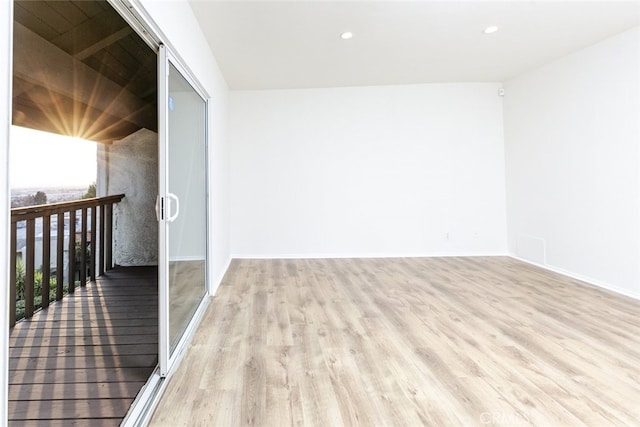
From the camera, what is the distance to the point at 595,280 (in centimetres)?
338

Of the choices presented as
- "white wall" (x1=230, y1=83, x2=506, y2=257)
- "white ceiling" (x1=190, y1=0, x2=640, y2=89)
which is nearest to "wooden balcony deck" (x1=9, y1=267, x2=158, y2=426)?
"white wall" (x1=230, y1=83, x2=506, y2=257)

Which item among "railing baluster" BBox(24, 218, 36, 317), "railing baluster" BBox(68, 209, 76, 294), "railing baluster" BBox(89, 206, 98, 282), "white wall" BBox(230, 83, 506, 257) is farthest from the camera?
"white wall" BBox(230, 83, 506, 257)

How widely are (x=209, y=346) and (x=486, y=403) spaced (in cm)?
163

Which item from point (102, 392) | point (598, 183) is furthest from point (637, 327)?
point (102, 392)

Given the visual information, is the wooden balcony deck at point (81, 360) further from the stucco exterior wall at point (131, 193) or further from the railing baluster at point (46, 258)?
the stucco exterior wall at point (131, 193)

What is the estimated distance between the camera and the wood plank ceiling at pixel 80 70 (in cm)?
135

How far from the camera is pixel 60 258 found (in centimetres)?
253

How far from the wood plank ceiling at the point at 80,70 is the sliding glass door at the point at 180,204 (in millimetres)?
184

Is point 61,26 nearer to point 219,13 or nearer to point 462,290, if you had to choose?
point 219,13

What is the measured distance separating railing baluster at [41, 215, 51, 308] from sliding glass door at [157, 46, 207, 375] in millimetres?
819

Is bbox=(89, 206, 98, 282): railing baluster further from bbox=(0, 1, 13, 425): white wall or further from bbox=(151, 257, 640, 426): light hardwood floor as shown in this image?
bbox=(0, 1, 13, 425): white wall

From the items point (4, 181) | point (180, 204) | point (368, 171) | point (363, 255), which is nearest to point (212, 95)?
point (180, 204)

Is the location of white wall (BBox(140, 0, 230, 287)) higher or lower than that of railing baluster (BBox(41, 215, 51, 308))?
higher

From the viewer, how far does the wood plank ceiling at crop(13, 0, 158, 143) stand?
135 cm
